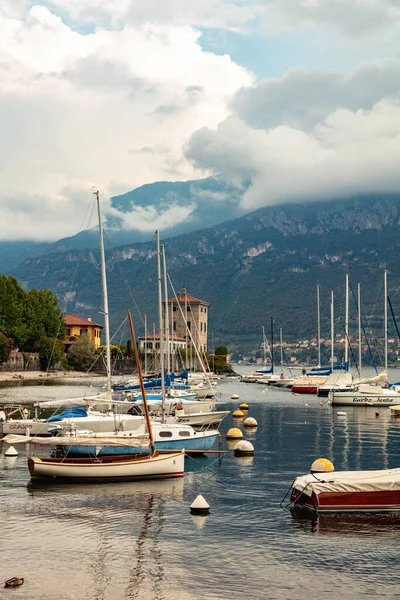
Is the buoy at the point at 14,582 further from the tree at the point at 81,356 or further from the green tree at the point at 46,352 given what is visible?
the tree at the point at 81,356

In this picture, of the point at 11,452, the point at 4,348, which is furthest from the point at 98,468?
the point at 4,348

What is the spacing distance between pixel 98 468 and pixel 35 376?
122 metres

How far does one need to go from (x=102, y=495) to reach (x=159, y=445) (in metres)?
8.48

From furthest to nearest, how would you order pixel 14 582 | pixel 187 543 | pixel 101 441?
pixel 101 441 → pixel 187 543 → pixel 14 582

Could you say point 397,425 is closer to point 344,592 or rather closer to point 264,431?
point 264,431

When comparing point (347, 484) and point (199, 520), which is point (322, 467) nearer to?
point (347, 484)

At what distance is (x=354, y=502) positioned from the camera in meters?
33.3

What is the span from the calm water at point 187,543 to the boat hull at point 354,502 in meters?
0.63

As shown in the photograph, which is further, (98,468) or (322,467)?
(322,467)

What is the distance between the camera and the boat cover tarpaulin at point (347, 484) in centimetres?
3331

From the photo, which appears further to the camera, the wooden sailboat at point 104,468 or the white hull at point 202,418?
the white hull at point 202,418

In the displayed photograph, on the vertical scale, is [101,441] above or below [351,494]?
above

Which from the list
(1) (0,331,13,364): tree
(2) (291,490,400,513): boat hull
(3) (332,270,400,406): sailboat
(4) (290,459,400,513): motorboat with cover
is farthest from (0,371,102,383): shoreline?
(2) (291,490,400,513): boat hull

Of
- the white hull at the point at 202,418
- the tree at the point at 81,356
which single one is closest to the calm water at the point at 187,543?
the white hull at the point at 202,418
